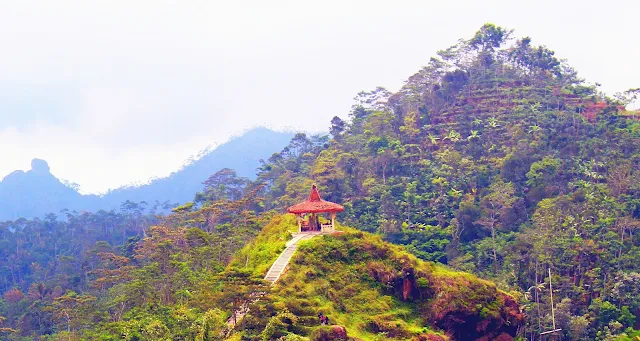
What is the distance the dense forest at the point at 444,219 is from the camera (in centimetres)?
2798

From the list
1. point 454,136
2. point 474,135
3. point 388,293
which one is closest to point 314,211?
point 388,293

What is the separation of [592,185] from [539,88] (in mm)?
15674

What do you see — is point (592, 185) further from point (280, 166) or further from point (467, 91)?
point (280, 166)

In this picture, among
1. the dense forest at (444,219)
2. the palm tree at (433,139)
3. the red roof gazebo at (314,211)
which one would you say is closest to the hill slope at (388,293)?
the dense forest at (444,219)

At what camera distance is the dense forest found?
2798 centimetres

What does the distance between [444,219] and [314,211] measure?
17.9 meters

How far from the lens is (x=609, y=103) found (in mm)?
52438

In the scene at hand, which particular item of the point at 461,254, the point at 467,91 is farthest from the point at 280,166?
the point at 461,254

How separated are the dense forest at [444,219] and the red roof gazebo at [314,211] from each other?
1.39m

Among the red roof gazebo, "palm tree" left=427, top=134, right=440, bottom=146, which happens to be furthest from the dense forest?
the red roof gazebo

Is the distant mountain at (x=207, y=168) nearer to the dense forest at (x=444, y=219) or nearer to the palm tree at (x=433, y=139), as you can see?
the dense forest at (x=444, y=219)

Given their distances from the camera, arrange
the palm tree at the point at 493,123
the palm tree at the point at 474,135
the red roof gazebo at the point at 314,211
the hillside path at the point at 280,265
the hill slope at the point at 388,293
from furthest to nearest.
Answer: the palm tree at the point at 493,123 → the palm tree at the point at 474,135 → the red roof gazebo at the point at 314,211 → the hill slope at the point at 388,293 → the hillside path at the point at 280,265

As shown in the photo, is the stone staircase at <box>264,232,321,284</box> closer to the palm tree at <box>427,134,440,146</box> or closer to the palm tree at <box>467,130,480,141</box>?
the palm tree at <box>467,130,480,141</box>

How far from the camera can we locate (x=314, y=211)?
96.6ft
